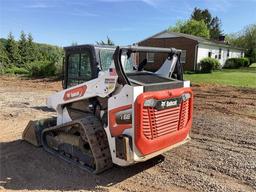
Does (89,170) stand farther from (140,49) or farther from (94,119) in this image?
(140,49)

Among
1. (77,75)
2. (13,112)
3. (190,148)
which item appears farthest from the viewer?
(13,112)

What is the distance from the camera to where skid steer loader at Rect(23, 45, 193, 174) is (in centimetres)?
435

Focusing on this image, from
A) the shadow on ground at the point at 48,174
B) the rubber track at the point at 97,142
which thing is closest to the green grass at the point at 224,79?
the shadow on ground at the point at 48,174

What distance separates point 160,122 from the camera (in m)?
4.64

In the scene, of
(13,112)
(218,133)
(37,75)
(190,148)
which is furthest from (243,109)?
(37,75)

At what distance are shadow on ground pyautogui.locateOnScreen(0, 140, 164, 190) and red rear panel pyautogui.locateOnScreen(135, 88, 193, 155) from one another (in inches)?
29.6

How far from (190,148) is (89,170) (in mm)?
2257

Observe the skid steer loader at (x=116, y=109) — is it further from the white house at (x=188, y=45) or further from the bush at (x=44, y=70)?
the white house at (x=188, y=45)

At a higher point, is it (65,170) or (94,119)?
(94,119)

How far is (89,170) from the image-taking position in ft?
16.5

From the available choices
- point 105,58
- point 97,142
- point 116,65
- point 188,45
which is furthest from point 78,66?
point 188,45

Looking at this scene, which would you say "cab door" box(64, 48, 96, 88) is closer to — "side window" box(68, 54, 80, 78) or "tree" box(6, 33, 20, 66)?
"side window" box(68, 54, 80, 78)

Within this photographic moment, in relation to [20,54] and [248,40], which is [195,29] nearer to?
[248,40]

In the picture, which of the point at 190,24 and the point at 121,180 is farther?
the point at 190,24
